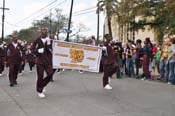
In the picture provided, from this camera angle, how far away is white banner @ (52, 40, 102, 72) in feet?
39.8

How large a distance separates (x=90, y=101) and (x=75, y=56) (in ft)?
8.94

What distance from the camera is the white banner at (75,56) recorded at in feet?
39.8

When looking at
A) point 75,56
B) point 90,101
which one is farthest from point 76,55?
point 90,101

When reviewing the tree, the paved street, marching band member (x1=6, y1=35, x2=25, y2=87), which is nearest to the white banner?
the paved street

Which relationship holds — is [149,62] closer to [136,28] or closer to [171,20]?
[171,20]

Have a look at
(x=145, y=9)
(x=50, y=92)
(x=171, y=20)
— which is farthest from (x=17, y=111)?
(x=145, y=9)

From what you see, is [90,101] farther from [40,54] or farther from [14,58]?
[14,58]

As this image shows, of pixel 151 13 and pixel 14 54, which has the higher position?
pixel 151 13

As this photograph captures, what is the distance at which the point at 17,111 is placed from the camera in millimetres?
8922

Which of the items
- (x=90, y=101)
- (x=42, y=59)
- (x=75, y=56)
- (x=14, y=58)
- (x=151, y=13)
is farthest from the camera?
(x=151, y=13)

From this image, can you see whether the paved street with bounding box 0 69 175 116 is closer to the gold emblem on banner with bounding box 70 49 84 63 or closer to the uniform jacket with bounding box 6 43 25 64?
the gold emblem on banner with bounding box 70 49 84 63

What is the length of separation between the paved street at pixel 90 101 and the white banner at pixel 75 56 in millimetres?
718

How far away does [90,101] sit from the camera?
33.1ft

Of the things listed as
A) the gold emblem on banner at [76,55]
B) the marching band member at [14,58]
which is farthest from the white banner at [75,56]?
the marching band member at [14,58]
